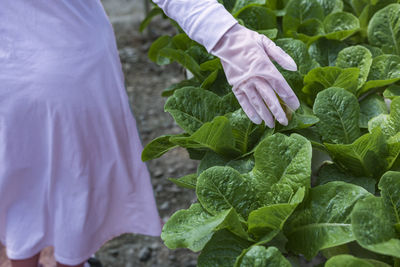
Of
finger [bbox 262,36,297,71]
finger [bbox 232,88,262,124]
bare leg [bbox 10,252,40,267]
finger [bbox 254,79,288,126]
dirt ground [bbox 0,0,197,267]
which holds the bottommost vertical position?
dirt ground [bbox 0,0,197,267]

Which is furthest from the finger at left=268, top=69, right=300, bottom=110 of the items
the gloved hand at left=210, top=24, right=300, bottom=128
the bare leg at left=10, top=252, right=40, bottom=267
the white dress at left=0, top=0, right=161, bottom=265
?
the bare leg at left=10, top=252, right=40, bottom=267

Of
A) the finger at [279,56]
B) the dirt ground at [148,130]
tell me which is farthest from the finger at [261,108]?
the dirt ground at [148,130]

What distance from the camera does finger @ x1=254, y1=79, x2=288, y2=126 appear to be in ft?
3.56

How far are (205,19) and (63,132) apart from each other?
2.08 feet

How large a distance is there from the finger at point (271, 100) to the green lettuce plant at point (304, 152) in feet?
Answer: 0.11

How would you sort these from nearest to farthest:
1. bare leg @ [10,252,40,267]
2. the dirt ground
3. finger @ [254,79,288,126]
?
1. finger @ [254,79,288,126]
2. bare leg @ [10,252,40,267]
3. the dirt ground

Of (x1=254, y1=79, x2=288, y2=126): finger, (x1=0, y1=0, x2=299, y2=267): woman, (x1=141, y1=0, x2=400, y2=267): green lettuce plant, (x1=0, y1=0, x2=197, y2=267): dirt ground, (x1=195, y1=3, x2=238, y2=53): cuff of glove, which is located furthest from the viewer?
(x1=0, y1=0, x2=197, y2=267): dirt ground

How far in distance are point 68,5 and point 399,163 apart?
1080 millimetres

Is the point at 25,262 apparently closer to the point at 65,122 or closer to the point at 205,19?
the point at 65,122

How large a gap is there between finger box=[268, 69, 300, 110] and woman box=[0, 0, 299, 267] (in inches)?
5.6

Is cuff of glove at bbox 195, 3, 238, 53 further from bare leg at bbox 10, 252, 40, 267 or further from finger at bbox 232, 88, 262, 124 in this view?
bare leg at bbox 10, 252, 40, 267

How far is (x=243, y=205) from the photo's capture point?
95 cm

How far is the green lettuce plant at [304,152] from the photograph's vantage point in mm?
858

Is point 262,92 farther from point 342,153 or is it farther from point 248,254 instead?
point 248,254
